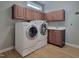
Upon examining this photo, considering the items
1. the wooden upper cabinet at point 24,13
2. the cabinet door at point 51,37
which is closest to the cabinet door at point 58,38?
the cabinet door at point 51,37

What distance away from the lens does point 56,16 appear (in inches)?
147

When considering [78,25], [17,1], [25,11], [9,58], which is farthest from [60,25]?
[9,58]

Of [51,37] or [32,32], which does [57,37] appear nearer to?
[51,37]

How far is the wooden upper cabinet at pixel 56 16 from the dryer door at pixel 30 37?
4.99 ft

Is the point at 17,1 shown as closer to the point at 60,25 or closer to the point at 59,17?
the point at 59,17

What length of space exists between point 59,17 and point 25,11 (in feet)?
5.24

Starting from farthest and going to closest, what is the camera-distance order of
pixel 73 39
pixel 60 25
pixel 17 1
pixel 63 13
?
pixel 60 25 < pixel 63 13 < pixel 73 39 < pixel 17 1

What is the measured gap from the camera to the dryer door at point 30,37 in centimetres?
230

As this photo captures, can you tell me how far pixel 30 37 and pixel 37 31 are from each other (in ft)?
1.48

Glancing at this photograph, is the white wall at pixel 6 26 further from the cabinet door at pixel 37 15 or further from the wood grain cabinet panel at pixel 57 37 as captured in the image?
the wood grain cabinet panel at pixel 57 37

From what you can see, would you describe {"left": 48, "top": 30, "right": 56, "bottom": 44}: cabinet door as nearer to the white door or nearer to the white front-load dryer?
the white door

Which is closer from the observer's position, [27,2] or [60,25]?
[27,2]

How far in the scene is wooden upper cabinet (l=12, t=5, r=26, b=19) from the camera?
9.14 ft

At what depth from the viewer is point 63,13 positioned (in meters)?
3.46
